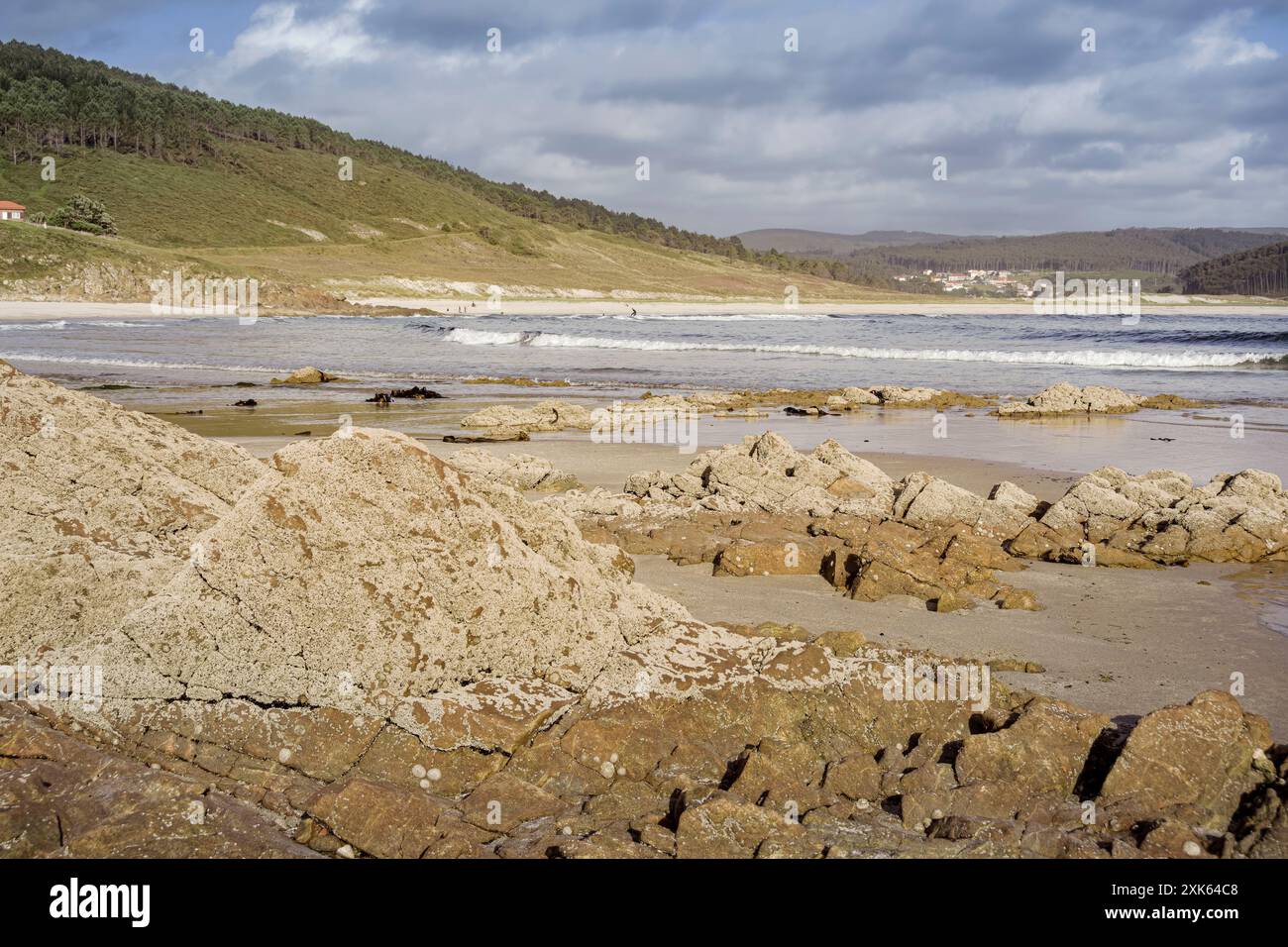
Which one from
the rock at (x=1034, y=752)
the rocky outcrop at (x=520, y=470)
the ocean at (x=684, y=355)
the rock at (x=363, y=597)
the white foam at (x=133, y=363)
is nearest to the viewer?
the rock at (x=1034, y=752)

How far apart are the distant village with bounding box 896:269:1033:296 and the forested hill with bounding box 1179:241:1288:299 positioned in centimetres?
2373

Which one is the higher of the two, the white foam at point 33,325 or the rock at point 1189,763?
the white foam at point 33,325

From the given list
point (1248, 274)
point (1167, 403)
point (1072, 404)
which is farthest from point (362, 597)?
point (1248, 274)

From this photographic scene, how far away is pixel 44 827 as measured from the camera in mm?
2977

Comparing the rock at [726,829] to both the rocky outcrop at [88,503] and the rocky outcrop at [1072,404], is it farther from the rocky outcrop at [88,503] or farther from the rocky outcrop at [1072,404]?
the rocky outcrop at [1072,404]

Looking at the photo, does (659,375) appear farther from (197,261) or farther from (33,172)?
(33,172)

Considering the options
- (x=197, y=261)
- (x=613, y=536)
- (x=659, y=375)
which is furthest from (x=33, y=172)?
(x=613, y=536)

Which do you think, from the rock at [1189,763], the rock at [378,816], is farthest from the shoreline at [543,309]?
the rock at [1189,763]

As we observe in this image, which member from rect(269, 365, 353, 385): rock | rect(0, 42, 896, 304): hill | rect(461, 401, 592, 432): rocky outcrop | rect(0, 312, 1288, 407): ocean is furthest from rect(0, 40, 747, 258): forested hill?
rect(461, 401, 592, 432): rocky outcrop

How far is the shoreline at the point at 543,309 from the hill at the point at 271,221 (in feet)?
15.7

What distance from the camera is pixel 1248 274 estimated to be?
145250 mm

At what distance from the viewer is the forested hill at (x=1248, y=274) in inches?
5541

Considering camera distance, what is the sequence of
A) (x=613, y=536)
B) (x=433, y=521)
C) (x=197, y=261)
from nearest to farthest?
(x=433, y=521) → (x=613, y=536) → (x=197, y=261)
